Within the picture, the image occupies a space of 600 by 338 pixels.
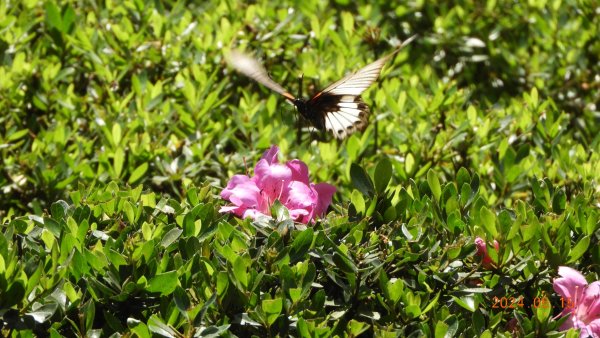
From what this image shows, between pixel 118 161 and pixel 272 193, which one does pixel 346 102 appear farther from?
pixel 118 161

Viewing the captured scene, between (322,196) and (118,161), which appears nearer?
(322,196)

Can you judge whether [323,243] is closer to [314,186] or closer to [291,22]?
[314,186]

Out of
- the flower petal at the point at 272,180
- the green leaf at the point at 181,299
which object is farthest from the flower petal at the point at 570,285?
the green leaf at the point at 181,299

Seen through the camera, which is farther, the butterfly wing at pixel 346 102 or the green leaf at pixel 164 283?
the butterfly wing at pixel 346 102

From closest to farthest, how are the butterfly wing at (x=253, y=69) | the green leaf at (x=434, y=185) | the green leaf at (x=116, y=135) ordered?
1. the green leaf at (x=434, y=185)
2. the butterfly wing at (x=253, y=69)
3. the green leaf at (x=116, y=135)

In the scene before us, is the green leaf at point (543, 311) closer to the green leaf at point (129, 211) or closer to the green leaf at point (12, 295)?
the green leaf at point (129, 211)

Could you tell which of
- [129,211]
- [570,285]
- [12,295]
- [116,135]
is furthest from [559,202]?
[116,135]
